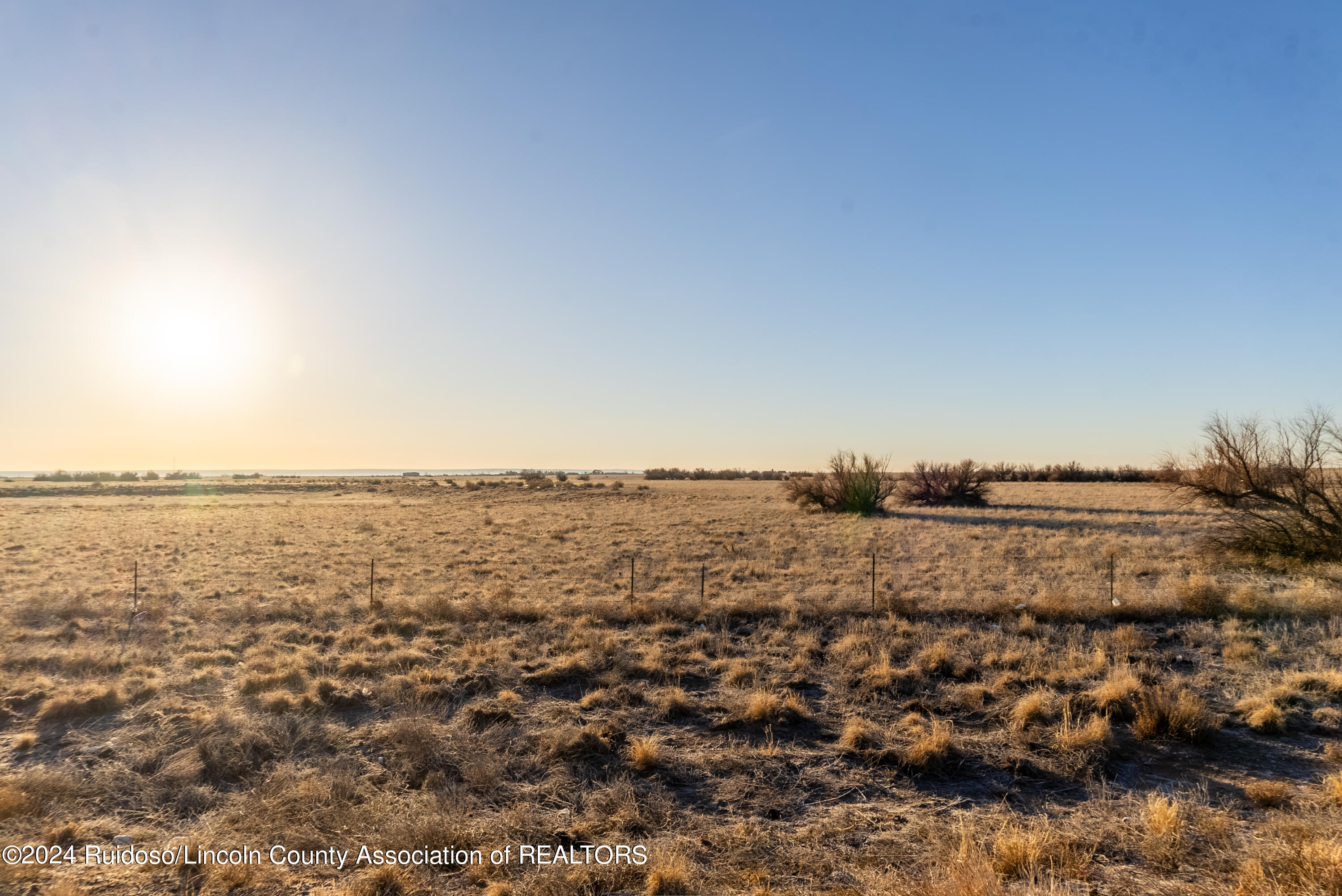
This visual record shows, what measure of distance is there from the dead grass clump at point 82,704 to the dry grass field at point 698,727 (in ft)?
0.16

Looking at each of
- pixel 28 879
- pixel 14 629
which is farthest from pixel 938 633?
pixel 14 629

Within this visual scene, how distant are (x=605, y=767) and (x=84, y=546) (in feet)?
87.1

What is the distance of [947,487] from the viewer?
142 feet

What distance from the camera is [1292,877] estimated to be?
4746 millimetres

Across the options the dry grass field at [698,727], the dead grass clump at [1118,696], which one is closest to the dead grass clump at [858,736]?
the dry grass field at [698,727]

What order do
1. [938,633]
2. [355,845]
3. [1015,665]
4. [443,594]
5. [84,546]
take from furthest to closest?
1. [84,546]
2. [443,594]
3. [938,633]
4. [1015,665]
5. [355,845]

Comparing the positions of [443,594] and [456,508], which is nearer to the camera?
[443,594]

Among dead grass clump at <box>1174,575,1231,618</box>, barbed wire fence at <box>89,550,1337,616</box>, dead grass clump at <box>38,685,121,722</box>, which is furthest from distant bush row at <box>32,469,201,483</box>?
dead grass clump at <box>1174,575,1231,618</box>

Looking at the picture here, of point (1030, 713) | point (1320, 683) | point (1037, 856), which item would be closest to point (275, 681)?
point (1037, 856)

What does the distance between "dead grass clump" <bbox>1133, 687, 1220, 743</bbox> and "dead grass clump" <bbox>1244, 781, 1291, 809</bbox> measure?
4.17ft

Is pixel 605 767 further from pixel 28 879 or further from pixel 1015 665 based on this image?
pixel 1015 665

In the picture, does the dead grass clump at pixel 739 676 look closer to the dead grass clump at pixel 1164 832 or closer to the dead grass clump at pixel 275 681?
the dead grass clump at pixel 1164 832

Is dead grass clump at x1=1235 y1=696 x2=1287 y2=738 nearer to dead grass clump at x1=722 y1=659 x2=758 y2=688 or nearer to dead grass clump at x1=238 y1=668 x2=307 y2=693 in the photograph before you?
dead grass clump at x1=722 y1=659 x2=758 y2=688

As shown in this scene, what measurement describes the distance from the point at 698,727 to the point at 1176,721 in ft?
17.8
